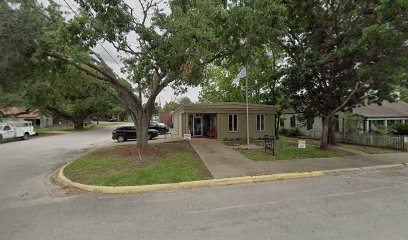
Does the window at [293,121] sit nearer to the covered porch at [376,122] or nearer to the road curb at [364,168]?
the covered porch at [376,122]

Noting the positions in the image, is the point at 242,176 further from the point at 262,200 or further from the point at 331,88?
the point at 331,88

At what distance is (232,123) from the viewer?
20.3 meters

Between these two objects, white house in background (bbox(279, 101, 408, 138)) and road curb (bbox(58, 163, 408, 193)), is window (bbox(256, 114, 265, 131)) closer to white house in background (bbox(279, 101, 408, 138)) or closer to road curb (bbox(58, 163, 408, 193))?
white house in background (bbox(279, 101, 408, 138))

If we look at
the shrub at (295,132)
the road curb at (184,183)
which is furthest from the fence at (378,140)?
the road curb at (184,183)

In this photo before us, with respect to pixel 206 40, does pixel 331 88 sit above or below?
below

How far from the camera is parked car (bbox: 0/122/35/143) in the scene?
21.9 meters

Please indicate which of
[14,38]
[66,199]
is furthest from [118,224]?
[14,38]

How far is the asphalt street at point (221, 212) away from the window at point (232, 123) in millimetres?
12305

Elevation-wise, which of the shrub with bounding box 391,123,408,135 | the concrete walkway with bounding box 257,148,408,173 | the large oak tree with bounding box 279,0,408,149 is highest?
the large oak tree with bounding box 279,0,408,149

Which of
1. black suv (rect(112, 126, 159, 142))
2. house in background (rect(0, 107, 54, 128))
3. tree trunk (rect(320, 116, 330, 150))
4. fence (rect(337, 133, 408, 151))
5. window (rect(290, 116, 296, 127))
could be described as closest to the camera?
tree trunk (rect(320, 116, 330, 150))

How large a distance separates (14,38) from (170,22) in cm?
516

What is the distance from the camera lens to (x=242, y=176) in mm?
8031

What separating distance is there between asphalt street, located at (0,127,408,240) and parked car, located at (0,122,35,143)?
18.1 m

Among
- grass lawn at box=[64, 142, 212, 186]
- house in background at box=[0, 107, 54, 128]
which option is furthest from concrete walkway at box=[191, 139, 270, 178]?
house in background at box=[0, 107, 54, 128]
